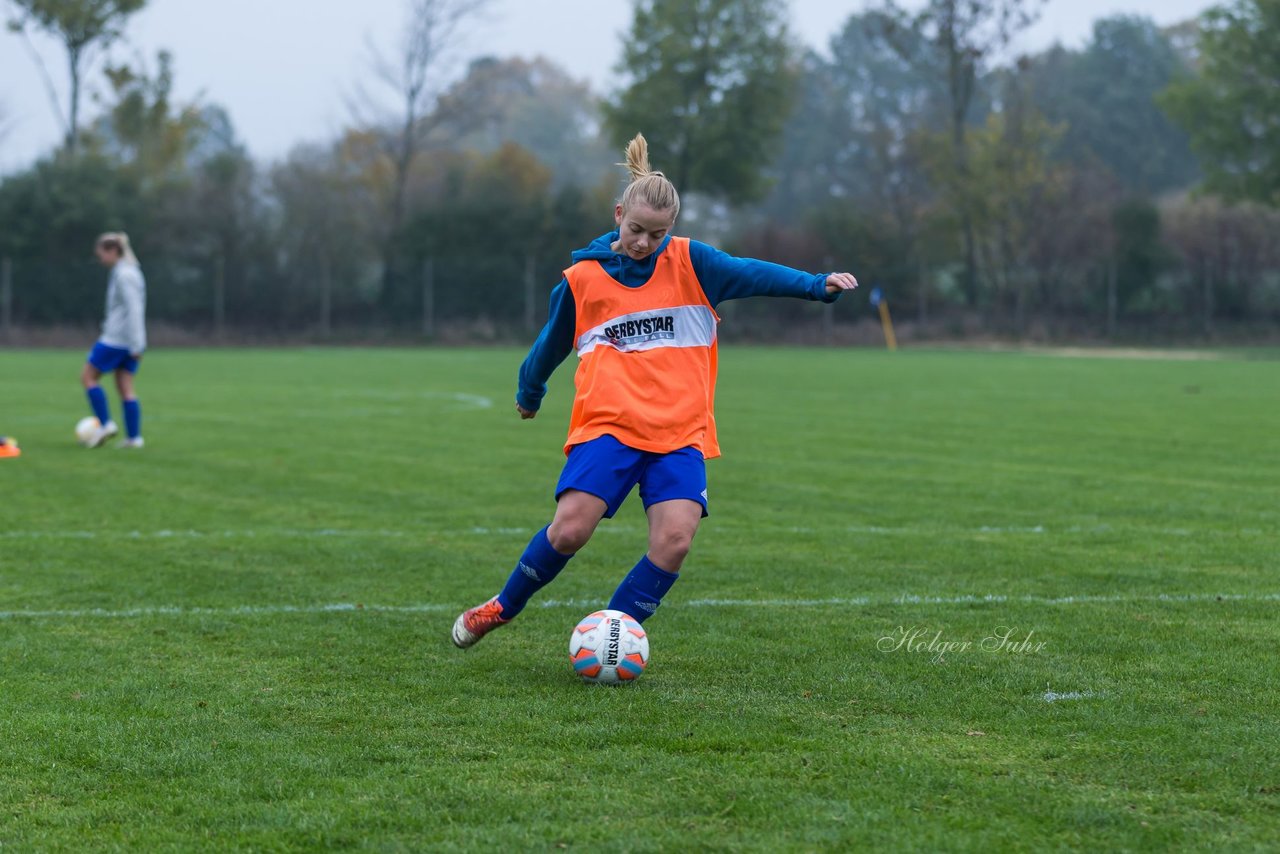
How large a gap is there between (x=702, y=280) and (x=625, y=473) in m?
0.76

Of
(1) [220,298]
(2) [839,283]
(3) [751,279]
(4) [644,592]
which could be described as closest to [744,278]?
(3) [751,279]

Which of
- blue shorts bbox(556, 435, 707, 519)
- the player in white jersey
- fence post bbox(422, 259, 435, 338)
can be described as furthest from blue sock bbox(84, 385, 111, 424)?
fence post bbox(422, 259, 435, 338)

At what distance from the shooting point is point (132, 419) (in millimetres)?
13547

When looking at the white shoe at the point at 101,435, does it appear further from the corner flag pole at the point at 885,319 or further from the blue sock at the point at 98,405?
the corner flag pole at the point at 885,319

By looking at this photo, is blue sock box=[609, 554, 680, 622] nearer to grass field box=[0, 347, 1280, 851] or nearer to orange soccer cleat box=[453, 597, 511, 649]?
grass field box=[0, 347, 1280, 851]

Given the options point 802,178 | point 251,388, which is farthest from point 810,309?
point 802,178

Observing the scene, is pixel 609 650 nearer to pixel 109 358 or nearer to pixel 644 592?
pixel 644 592

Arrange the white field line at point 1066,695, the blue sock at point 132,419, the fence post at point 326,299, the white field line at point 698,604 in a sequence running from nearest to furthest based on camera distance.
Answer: the white field line at point 1066,695 < the white field line at point 698,604 < the blue sock at point 132,419 < the fence post at point 326,299

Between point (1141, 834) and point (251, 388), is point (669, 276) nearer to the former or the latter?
point (1141, 834)

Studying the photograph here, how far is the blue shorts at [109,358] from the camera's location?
13727 millimetres

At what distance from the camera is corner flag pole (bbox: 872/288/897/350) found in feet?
150

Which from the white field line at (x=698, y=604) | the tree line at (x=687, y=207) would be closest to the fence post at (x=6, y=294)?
the tree line at (x=687, y=207)

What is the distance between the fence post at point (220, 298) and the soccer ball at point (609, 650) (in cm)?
4167

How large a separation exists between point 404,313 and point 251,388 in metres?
24.5
